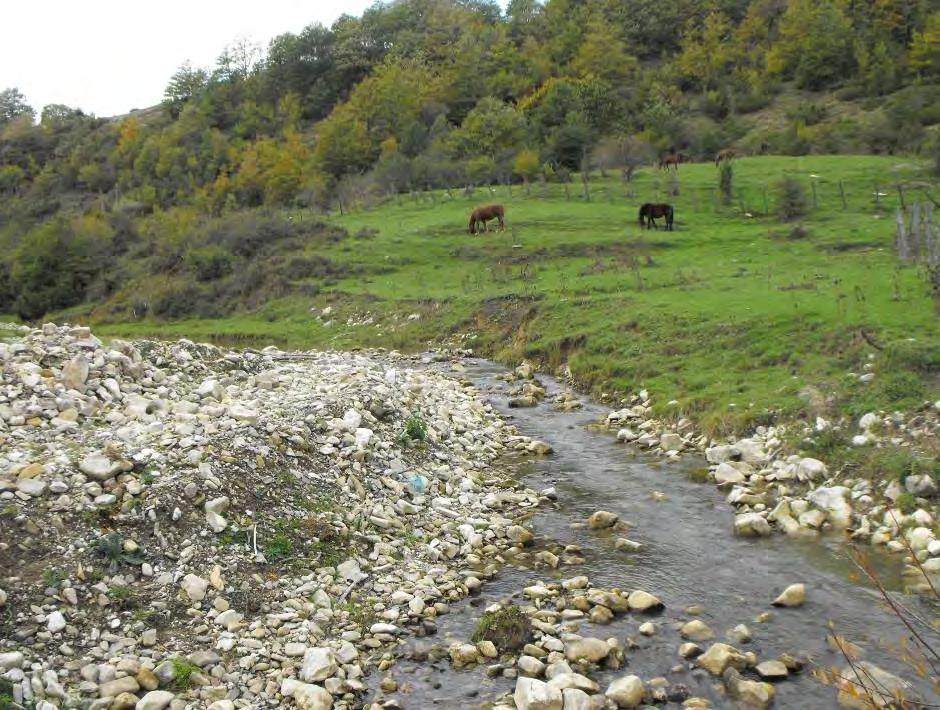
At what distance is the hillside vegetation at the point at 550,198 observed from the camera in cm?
2061

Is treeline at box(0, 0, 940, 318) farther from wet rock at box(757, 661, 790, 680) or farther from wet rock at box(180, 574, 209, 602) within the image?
wet rock at box(757, 661, 790, 680)

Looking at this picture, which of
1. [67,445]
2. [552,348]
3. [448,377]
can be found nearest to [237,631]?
[67,445]

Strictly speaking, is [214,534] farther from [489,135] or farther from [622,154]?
[489,135]

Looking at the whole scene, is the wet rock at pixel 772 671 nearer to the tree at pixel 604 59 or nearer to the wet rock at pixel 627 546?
the wet rock at pixel 627 546

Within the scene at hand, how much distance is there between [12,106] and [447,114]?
391 ft

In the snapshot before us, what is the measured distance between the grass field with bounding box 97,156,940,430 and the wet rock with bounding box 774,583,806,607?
18.8ft

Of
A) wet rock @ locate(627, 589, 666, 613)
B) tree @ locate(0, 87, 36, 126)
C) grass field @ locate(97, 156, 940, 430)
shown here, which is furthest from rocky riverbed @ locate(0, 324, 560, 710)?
tree @ locate(0, 87, 36, 126)

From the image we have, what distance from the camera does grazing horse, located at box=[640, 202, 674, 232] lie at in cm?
3962

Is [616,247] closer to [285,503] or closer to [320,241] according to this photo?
[320,241]

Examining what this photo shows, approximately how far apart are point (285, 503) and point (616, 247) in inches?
1144

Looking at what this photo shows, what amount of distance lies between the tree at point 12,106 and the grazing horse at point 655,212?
156909mm

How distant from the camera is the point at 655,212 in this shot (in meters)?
40.2

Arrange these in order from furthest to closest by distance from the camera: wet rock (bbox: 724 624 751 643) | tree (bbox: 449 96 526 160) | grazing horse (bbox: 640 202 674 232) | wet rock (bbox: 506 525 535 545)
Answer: tree (bbox: 449 96 526 160) < grazing horse (bbox: 640 202 674 232) < wet rock (bbox: 506 525 535 545) < wet rock (bbox: 724 624 751 643)

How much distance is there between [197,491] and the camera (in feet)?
32.1
